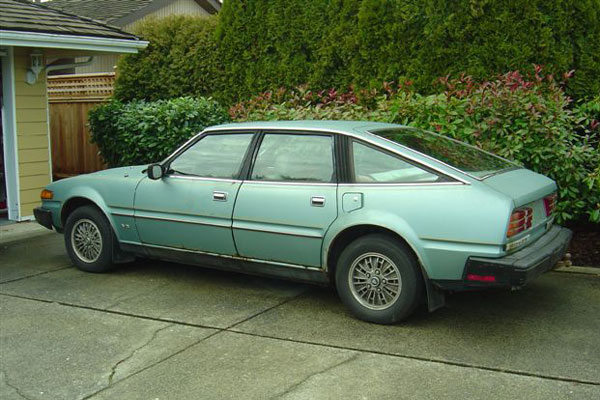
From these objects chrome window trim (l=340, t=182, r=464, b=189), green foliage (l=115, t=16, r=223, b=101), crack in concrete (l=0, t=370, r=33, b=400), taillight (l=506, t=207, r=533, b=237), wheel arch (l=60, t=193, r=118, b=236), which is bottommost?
crack in concrete (l=0, t=370, r=33, b=400)

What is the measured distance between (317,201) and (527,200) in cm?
158

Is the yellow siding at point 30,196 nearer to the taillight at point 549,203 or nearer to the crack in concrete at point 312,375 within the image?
the crack in concrete at point 312,375

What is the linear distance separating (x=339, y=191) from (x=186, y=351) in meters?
1.68

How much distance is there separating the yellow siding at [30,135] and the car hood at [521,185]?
23.0 feet

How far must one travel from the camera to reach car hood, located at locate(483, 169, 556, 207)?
509 centimetres

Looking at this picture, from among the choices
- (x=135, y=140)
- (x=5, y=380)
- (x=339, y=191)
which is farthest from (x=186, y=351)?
(x=135, y=140)

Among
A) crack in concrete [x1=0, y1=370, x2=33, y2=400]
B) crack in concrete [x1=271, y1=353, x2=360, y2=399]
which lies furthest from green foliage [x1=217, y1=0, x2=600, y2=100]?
crack in concrete [x1=0, y1=370, x2=33, y2=400]

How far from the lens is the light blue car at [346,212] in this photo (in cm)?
500

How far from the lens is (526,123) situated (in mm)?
7461

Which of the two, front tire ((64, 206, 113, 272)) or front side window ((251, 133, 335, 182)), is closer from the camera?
front side window ((251, 133, 335, 182))

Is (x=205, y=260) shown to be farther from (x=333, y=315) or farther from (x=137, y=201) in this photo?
(x=333, y=315)

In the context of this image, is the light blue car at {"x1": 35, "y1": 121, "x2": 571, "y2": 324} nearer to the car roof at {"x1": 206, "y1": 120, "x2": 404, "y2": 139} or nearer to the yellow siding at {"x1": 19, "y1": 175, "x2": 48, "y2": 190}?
the car roof at {"x1": 206, "y1": 120, "x2": 404, "y2": 139}

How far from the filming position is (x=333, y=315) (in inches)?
224

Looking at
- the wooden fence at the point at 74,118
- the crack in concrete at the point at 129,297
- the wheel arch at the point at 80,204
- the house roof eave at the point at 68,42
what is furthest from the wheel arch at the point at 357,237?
the wooden fence at the point at 74,118
